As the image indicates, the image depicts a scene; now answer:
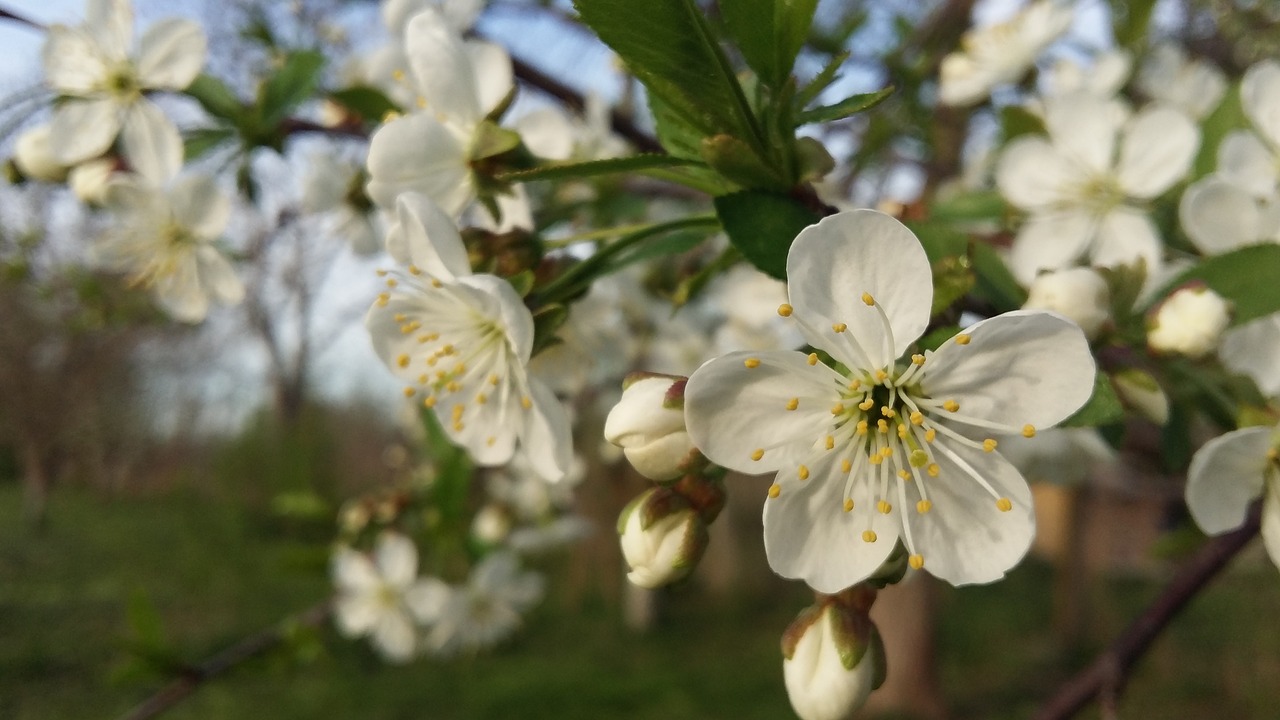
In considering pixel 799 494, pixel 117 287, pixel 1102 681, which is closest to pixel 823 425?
pixel 799 494

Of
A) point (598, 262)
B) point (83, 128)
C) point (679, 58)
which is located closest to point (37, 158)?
point (83, 128)

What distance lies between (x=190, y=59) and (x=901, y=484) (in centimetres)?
81

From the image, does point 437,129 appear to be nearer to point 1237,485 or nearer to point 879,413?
point 879,413

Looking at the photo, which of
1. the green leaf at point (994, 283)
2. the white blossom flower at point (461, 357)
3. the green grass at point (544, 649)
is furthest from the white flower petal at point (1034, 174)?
the green grass at point (544, 649)

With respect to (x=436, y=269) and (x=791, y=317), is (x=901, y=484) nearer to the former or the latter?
(x=791, y=317)

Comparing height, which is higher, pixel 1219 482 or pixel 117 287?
pixel 1219 482

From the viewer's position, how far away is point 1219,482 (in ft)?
1.75

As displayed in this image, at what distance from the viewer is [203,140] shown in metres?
0.88

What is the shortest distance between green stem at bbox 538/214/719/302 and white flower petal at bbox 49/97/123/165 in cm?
60

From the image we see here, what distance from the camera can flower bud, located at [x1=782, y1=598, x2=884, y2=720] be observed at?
1.66 feet

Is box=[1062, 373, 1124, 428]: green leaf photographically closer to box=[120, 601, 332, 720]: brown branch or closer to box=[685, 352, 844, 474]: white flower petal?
box=[685, 352, 844, 474]: white flower petal

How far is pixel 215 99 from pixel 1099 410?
2.85 feet

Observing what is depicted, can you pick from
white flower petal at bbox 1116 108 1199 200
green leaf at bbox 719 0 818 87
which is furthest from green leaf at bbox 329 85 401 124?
white flower petal at bbox 1116 108 1199 200

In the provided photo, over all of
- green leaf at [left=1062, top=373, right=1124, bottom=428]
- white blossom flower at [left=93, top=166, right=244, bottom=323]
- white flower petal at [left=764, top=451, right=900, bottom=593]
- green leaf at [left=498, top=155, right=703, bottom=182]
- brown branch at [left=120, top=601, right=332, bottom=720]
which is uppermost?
green leaf at [left=498, top=155, right=703, bottom=182]
